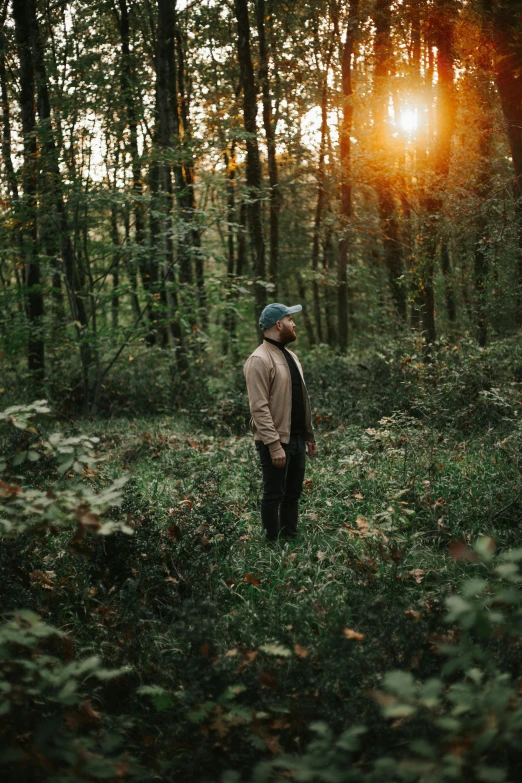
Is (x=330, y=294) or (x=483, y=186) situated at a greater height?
(x=330, y=294)

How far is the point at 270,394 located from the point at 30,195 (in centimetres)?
784

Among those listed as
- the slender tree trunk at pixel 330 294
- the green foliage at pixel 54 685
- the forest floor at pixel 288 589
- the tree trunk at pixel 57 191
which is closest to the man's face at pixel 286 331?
the forest floor at pixel 288 589

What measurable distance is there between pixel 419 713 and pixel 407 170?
533 inches

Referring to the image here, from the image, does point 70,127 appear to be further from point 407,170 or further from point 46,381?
point 407,170

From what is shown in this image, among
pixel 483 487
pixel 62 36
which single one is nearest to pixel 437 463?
pixel 483 487

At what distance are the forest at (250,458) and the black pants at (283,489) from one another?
0.65 ft

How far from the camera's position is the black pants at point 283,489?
5.53 metres

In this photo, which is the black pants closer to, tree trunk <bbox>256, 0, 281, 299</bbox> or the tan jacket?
the tan jacket

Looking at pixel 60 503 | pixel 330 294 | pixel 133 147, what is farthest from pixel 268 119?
pixel 60 503

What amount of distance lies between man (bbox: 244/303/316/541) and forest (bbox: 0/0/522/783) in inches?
16.2

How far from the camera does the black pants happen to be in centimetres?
553

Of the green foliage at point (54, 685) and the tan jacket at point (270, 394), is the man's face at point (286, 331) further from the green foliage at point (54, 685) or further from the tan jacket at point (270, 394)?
the green foliage at point (54, 685)

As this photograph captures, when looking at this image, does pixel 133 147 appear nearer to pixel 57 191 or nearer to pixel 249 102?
pixel 57 191

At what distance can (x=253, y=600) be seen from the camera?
4695 millimetres
